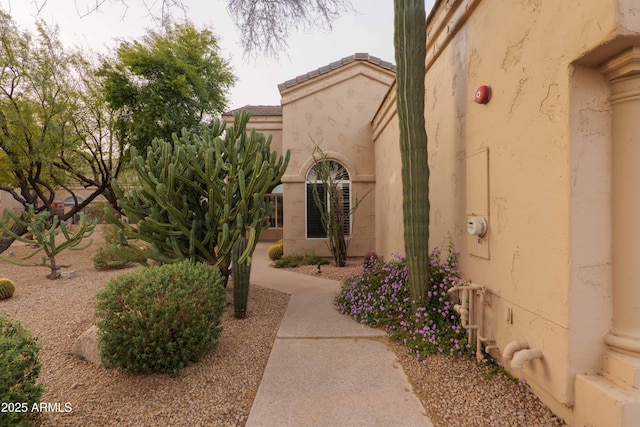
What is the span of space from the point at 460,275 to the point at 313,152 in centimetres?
634

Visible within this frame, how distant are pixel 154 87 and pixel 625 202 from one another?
1362 cm

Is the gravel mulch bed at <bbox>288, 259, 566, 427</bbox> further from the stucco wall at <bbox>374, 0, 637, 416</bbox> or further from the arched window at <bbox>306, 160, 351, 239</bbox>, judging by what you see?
the arched window at <bbox>306, 160, 351, 239</bbox>

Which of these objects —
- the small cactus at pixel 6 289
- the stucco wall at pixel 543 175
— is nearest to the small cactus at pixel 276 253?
the small cactus at pixel 6 289

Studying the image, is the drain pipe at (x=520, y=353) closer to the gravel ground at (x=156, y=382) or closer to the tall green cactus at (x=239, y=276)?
the gravel ground at (x=156, y=382)

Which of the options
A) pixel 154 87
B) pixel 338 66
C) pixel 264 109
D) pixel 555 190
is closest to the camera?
pixel 555 190

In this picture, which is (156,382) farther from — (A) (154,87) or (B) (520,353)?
(A) (154,87)

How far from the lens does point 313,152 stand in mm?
8914

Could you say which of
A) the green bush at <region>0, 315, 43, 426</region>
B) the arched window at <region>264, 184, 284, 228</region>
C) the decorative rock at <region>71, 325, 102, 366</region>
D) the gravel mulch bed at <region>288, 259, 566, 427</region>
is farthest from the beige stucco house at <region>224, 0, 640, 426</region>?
the arched window at <region>264, 184, 284, 228</region>

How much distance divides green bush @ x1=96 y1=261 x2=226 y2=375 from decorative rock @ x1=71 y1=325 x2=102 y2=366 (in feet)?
1.25

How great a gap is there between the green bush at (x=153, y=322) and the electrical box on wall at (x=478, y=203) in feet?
9.88

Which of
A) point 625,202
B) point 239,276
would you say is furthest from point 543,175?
point 239,276

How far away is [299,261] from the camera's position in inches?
347

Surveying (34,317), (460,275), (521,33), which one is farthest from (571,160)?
(34,317)

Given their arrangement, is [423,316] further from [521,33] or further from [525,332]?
[521,33]
